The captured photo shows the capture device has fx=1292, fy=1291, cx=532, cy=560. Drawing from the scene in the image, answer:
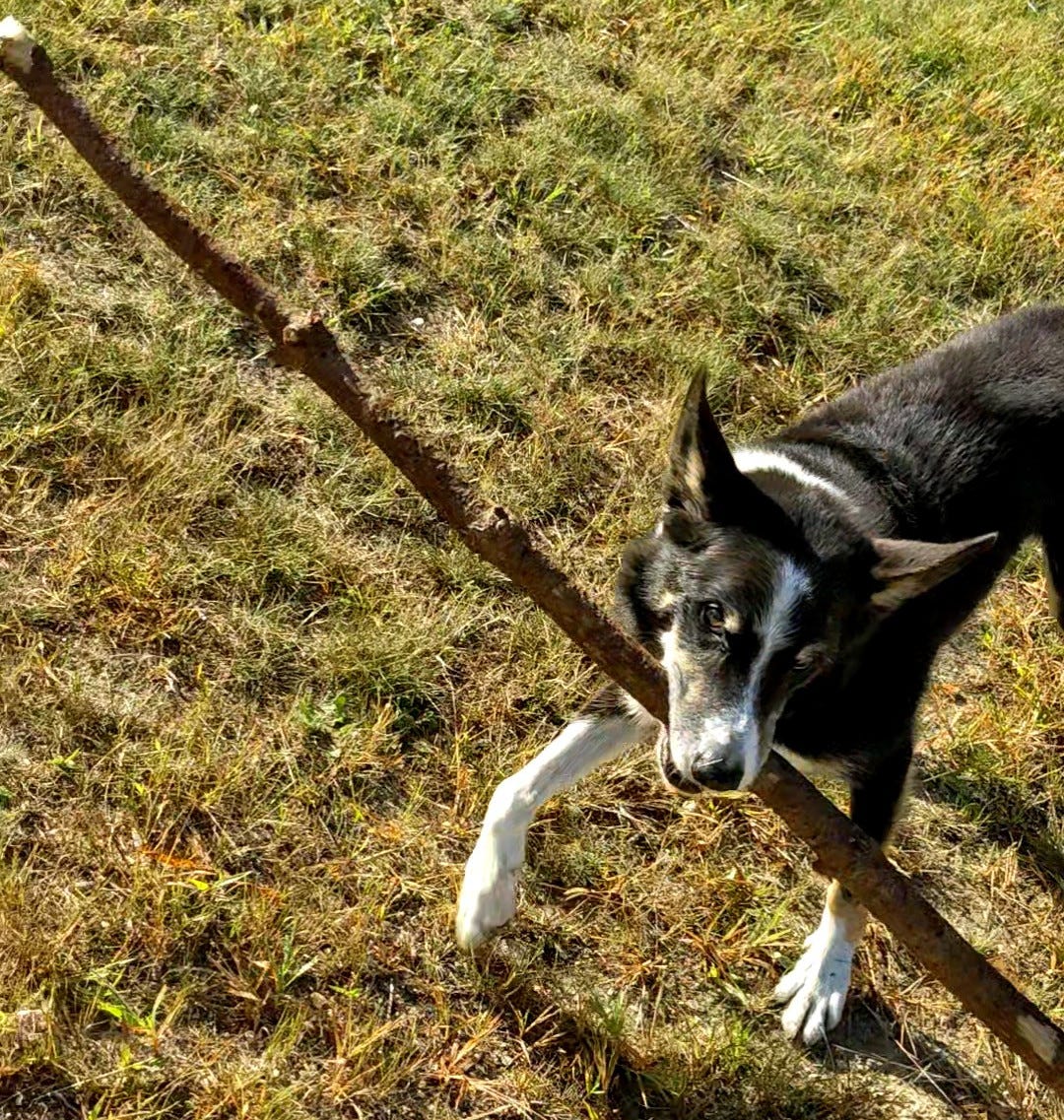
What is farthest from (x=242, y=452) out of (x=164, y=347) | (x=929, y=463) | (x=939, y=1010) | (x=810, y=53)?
(x=810, y=53)

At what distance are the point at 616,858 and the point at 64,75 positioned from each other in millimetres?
3298

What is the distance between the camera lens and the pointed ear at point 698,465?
284cm

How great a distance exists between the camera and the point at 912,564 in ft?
9.31

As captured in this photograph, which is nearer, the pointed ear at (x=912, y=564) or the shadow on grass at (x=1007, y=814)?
the pointed ear at (x=912, y=564)

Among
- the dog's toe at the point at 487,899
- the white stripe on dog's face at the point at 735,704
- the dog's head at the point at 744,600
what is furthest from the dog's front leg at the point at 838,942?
the dog's toe at the point at 487,899

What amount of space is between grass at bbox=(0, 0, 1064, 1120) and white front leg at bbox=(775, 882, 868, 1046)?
0.09 m

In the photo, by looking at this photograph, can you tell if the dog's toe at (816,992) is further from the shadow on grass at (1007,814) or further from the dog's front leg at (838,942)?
the shadow on grass at (1007,814)

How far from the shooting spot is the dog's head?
2.78 m

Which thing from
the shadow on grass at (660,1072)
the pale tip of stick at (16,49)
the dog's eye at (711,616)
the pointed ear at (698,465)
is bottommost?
the shadow on grass at (660,1072)

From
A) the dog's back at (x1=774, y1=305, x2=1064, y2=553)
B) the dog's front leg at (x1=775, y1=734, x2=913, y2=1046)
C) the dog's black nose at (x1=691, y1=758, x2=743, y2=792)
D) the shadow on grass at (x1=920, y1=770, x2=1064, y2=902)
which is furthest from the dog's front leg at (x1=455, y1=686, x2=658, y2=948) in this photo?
the shadow on grass at (x1=920, y1=770, x2=1064, y2=902)

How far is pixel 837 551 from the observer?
298 centimetres

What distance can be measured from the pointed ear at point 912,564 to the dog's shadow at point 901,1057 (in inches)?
43.2

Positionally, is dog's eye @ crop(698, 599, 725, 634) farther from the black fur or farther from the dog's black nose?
the dog's black nose

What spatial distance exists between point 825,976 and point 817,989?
4 centimetres
